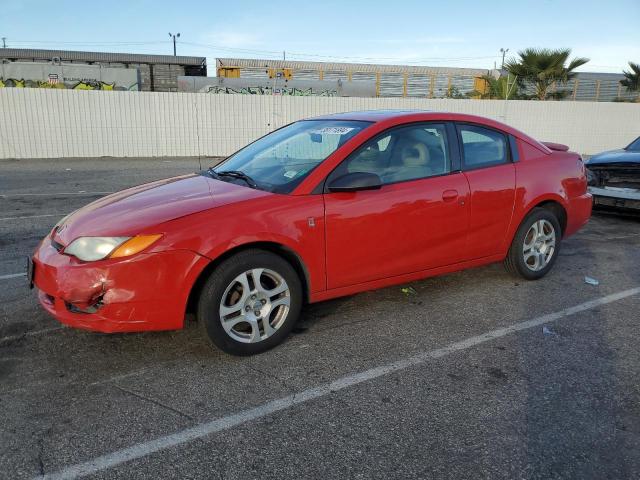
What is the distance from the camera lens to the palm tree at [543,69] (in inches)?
974

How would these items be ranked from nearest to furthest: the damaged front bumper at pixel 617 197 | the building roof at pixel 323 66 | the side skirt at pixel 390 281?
the side skirt at pixel 390 281, the damaged front bumper at pixel 617 197, the building roof at pixel 323 66

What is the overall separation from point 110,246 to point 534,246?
365 centimetres

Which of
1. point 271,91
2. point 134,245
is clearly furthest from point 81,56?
point 134,245

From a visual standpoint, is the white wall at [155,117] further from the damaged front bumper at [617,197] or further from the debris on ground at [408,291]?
the debris on ground at [408,291]

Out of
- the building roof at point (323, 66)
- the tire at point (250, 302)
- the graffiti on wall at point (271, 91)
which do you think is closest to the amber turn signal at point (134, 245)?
the tire at point (250, 302)

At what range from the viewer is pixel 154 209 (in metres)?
3.26

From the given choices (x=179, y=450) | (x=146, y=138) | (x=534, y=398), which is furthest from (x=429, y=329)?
(x=146, y=138)

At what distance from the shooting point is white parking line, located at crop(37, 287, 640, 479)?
2.30 metres

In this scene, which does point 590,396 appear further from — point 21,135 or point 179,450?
point 21,135

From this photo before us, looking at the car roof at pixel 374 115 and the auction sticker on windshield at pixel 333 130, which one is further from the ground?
the car roof at pixel 374 115

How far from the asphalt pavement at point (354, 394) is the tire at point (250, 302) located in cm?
14

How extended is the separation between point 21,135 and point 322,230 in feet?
55.7

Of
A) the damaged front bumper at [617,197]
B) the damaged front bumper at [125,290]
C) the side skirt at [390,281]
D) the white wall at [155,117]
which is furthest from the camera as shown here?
the white wall at [155,117]

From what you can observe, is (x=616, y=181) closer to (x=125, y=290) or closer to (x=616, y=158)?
(x=616, y=158)
